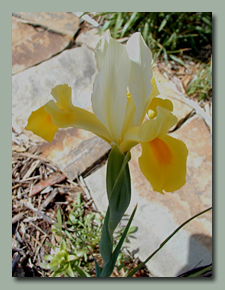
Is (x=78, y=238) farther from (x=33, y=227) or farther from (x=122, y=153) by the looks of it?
(x=122, y=153)

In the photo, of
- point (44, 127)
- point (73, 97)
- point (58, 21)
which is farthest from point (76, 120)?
point (58, 21)

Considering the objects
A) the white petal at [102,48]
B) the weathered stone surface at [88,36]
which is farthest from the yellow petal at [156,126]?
the weathered stone surface at [88,36]

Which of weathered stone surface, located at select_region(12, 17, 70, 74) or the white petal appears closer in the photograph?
the white petal

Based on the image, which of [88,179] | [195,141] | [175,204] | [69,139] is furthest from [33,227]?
[195,141]

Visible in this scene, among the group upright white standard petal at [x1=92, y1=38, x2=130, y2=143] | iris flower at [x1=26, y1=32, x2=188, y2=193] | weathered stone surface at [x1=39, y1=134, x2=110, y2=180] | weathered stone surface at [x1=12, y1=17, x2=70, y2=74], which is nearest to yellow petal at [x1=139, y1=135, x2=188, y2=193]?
iris flower at [x1=26, y1=32, x2=188, y2=193]

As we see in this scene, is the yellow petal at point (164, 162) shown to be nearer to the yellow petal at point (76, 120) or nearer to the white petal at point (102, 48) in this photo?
the yellow petal at point (76, 120)

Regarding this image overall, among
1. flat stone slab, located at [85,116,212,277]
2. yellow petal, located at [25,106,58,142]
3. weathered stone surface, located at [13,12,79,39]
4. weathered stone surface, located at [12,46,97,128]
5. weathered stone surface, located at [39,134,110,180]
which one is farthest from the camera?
weathered stone surface, located at [13,12,79,39]

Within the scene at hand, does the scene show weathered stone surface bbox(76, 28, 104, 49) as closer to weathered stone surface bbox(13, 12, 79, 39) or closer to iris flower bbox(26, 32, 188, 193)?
weathered stone surface bbox(13, 12, 79, 39)
